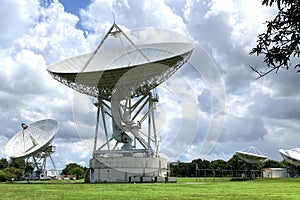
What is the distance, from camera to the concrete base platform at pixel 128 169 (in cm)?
5381

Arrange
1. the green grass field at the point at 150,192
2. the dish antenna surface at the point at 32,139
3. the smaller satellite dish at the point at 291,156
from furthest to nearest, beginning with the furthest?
the smaller satellite dish at the point at 291,156
the dish antenna surface at the point at 32,139
the green grass field at the point at 150,192

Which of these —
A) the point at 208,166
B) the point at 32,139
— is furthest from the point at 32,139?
the point at 208,166

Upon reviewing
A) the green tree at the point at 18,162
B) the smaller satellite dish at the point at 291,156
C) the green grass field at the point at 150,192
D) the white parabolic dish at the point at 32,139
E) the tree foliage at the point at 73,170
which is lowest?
the green grass field at the point at 150,192

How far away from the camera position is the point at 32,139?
65.1 m

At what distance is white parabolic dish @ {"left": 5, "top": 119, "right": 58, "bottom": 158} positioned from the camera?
63562 millimetres

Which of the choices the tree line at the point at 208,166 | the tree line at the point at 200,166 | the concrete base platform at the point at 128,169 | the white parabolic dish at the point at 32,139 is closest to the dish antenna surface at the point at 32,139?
the white parabolic dish at the point at 32,139

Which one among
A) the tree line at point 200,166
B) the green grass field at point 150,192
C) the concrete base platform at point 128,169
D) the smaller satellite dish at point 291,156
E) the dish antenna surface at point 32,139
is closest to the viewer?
the green grass field at point 150,192

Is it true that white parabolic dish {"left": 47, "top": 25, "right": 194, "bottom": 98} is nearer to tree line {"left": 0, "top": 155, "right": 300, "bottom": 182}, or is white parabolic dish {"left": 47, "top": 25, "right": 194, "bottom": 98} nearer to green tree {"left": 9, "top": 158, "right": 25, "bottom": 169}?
green tree {"left": 9, "top": 158, "right": 25, "bottom": 169}

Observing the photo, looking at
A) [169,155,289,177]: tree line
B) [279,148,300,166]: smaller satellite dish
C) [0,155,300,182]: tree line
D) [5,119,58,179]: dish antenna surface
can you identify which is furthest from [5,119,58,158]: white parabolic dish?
[169,155,289,177]: tree line

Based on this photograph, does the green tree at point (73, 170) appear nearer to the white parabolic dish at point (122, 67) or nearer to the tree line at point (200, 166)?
the tree line at point (200, 166)

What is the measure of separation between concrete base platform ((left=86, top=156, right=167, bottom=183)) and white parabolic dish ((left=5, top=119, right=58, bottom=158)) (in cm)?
1167

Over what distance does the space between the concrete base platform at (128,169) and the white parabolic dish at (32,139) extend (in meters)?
11.7

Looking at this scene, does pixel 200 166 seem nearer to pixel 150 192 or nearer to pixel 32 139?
pixel 32 139

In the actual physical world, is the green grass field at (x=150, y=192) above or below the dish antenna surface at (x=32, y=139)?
below
